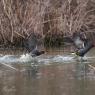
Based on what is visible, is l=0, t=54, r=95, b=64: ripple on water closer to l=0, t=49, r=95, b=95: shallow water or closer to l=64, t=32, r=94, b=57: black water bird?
l=0, t=49, r=95, b=95: shallow water

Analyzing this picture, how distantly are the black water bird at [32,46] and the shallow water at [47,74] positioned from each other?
15cm

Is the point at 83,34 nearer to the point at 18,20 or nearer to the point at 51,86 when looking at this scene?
the point at 18,20

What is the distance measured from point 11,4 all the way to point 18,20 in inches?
22.2

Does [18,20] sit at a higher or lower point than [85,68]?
higher

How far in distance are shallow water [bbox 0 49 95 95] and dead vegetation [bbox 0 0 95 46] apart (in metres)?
0.93

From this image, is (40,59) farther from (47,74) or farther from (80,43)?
(47,74)

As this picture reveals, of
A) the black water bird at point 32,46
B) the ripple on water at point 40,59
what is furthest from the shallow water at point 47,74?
the black water bird at point 32,46

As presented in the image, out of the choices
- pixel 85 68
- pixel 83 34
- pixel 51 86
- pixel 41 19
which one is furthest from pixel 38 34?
pixel 51 86

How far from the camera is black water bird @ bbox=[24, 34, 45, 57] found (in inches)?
548

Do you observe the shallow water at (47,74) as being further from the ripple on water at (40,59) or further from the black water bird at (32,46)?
the black water bird at (32,46)

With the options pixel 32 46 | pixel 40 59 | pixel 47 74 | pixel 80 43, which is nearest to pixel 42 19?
pixel 32 46

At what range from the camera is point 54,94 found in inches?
337

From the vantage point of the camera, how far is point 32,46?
14492 mm

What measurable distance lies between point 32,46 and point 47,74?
368 centimetres
